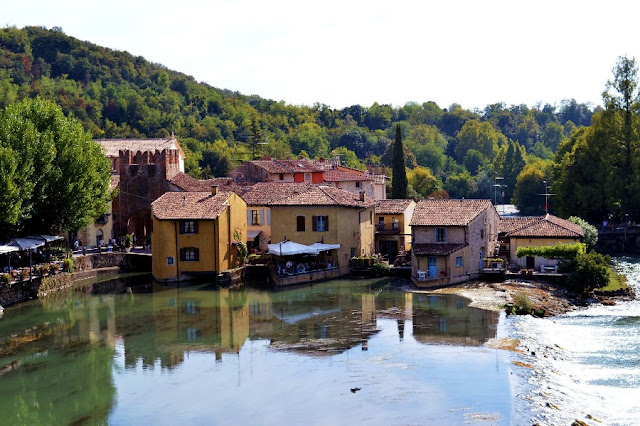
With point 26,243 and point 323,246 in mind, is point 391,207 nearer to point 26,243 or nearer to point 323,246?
point 323,246

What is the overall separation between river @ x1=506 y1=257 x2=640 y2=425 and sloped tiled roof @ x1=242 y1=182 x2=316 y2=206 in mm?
19066

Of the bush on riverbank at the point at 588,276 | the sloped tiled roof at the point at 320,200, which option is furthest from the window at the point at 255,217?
the bush on riverbank at the point at 588,276

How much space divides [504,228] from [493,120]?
469 ft

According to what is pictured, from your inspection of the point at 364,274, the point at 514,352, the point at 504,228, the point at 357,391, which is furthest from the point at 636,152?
the point at 357,391

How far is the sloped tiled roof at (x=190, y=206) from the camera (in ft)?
148

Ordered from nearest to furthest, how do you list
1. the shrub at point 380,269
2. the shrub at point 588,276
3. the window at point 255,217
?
the shrub at point 588,276 → the shrub at point 380,269 → the window at point 255,217

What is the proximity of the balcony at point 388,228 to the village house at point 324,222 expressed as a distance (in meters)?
4.18

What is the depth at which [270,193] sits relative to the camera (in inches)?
1993

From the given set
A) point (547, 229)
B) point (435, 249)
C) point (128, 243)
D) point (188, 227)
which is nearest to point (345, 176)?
point (128, 243)

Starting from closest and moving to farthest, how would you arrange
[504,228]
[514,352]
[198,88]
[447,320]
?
[514,352] < [447,320] < [504,228] < [198,88]

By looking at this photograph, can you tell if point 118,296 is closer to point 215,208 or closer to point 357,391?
point 215,208

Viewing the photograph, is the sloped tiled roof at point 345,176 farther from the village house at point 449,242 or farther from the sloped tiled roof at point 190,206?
the village house at point 449,242

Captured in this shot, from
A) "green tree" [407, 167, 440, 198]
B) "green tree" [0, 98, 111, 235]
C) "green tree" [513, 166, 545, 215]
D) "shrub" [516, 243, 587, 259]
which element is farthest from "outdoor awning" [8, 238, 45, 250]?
"green tree" [513, 166, 545, 215]

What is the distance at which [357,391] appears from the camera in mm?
25047
